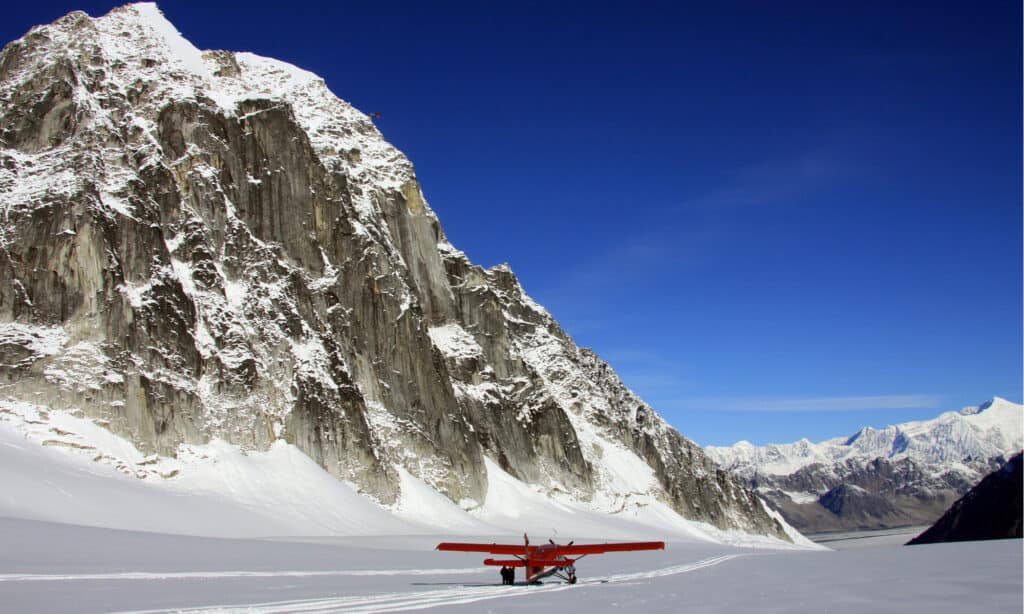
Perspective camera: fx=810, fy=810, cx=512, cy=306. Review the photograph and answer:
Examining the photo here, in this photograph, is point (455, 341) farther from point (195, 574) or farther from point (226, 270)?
point (195, 574)

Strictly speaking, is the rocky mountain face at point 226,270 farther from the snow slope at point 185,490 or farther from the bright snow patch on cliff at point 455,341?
the snow slope at point 185,490

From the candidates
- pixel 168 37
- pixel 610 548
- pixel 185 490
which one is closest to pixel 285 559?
pixel 610 548

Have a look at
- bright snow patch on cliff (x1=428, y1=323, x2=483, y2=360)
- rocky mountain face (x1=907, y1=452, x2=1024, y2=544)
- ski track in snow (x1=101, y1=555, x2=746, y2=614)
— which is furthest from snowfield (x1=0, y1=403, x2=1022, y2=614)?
rocky mountain face (x1=907, y1=452, x2=1024, y2=544)

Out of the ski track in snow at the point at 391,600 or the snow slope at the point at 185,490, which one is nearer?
the ski track in snow at the point at 391,600

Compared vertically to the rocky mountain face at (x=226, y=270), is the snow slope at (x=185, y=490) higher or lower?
lower

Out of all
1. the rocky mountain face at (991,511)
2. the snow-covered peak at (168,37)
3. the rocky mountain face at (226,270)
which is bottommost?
the rocky mountain face at (991,511)

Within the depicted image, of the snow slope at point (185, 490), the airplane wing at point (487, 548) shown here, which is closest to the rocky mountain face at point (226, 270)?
the snow slope at point (185, 490)

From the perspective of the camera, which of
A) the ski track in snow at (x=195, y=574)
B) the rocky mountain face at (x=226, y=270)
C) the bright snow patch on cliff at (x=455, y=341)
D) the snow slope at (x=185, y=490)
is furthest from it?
the bright snow patch on cliff at (x=455, y=341)

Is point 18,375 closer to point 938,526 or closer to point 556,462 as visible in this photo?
point 556,462
